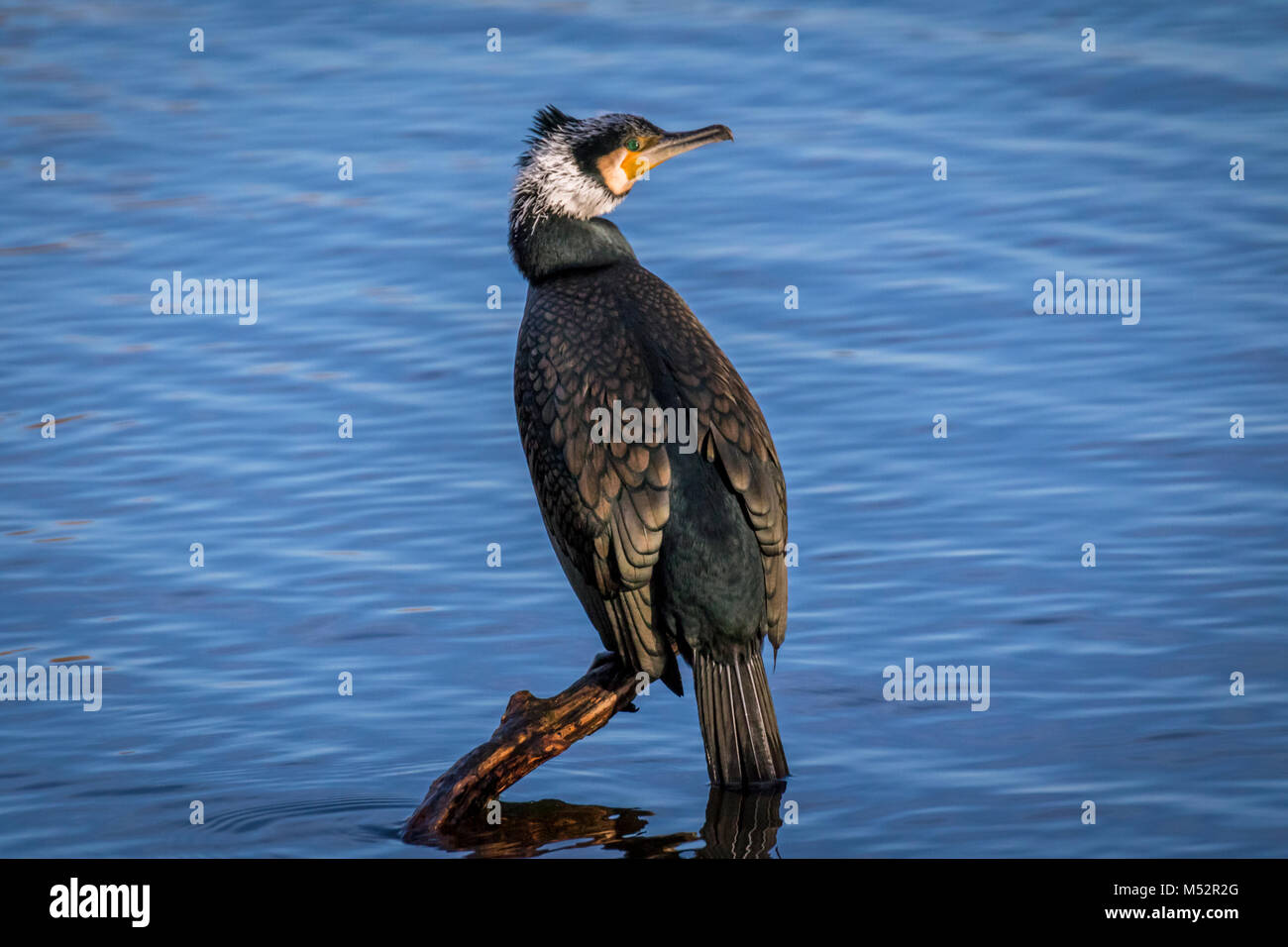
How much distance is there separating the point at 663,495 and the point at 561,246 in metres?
1.23

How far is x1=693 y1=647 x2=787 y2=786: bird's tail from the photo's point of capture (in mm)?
7121

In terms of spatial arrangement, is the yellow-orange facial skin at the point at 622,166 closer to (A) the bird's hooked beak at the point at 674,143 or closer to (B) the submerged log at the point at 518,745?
(A) the bird's hooked beak at the point at 674,143

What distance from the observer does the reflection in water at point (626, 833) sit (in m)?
7.18

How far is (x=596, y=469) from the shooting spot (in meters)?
7.08

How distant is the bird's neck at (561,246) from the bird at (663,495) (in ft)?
0.38

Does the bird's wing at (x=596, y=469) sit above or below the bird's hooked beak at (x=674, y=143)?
below

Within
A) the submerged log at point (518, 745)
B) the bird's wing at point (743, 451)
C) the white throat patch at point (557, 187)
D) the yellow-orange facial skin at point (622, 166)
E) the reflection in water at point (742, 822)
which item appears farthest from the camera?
the yellow-orange facial skin at point (622, 166)

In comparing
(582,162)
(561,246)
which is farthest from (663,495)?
(582,162)

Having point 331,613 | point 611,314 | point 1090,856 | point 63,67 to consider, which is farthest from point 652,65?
point 1090,856

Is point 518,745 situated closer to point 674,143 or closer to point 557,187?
point 557,187

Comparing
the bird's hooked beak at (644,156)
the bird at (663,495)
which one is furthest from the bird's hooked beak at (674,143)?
the bird at (663,495)

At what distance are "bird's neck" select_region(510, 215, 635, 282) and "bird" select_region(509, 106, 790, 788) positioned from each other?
117mm

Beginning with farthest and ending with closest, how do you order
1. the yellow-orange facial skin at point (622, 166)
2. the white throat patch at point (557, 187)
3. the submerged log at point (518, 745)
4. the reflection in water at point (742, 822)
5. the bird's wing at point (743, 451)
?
the yellow-orange facial skin at point (622, 166)
the white throat patch at point (557, 187)
the reflection in water at point (742, 822)
the bird's wing at point (743, 451)
the submerged log at point (518, 745)

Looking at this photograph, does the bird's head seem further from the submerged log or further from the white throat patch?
the submerged log
